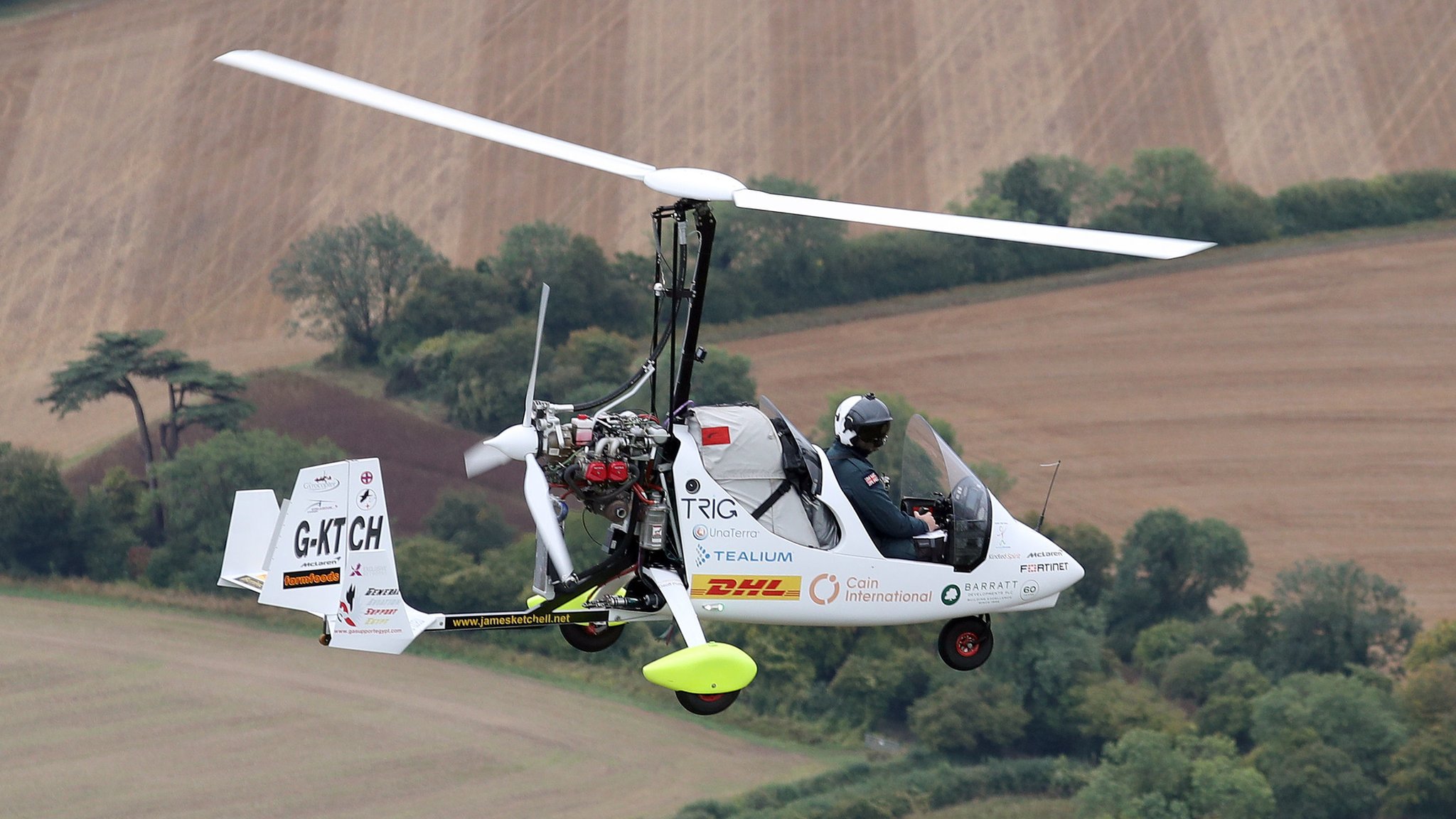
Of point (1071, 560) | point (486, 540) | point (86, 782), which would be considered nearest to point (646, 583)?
point (1071, 560)

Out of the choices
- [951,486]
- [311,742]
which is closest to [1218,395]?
[311,742]

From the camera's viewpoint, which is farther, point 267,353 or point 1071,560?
point 267,353

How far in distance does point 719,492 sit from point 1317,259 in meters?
86.1

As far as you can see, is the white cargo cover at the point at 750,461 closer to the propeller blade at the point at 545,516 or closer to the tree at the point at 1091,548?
the propeller blade at the point at 545,516

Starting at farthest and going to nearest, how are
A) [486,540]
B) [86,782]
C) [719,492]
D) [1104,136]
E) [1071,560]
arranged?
[1104,136]
[486,540]
[86,782]
[1071,560]
[719,492]

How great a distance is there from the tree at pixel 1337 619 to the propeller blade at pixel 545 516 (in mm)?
71891

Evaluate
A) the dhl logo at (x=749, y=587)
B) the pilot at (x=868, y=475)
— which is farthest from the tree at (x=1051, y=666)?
the dhl logo at (x=749, y=587)

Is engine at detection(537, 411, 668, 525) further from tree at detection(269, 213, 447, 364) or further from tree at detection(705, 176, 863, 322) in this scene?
tree at detection(269, 213, 447, 364)

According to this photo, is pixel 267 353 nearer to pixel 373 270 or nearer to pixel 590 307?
pixel 373 270

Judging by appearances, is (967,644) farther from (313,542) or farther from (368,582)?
(313,542)

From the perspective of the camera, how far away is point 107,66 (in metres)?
106

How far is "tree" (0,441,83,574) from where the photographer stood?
3725 inches

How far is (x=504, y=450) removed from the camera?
806 inches

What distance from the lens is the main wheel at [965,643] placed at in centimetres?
2369
